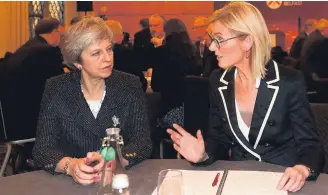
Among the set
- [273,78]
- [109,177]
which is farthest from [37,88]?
[109,177]

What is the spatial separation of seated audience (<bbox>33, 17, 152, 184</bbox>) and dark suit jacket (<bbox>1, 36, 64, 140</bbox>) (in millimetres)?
1377

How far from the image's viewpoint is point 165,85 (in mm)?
4324

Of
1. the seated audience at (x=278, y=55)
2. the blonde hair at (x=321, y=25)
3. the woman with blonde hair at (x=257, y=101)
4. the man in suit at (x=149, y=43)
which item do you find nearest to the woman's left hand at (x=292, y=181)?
the woman with blonde hair at (x=257, y=101)

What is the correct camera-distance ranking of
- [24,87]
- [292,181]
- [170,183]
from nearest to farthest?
[170,183]
[292,181]
[24,87]

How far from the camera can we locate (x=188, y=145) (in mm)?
1842

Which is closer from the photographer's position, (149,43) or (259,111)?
(259,111)

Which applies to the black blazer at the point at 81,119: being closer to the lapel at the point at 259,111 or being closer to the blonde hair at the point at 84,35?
the blonde hair at the point at 84,35

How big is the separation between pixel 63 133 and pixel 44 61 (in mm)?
2035

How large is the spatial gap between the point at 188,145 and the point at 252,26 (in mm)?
608

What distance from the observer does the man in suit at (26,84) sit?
139 inches

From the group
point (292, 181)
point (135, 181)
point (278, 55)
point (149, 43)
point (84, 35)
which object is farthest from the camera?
point (278, 55)

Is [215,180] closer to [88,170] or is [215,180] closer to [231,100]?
[88,170]

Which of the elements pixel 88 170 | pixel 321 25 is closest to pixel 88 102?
pixel 88 170

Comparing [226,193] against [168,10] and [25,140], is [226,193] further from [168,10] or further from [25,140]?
[168,10]
